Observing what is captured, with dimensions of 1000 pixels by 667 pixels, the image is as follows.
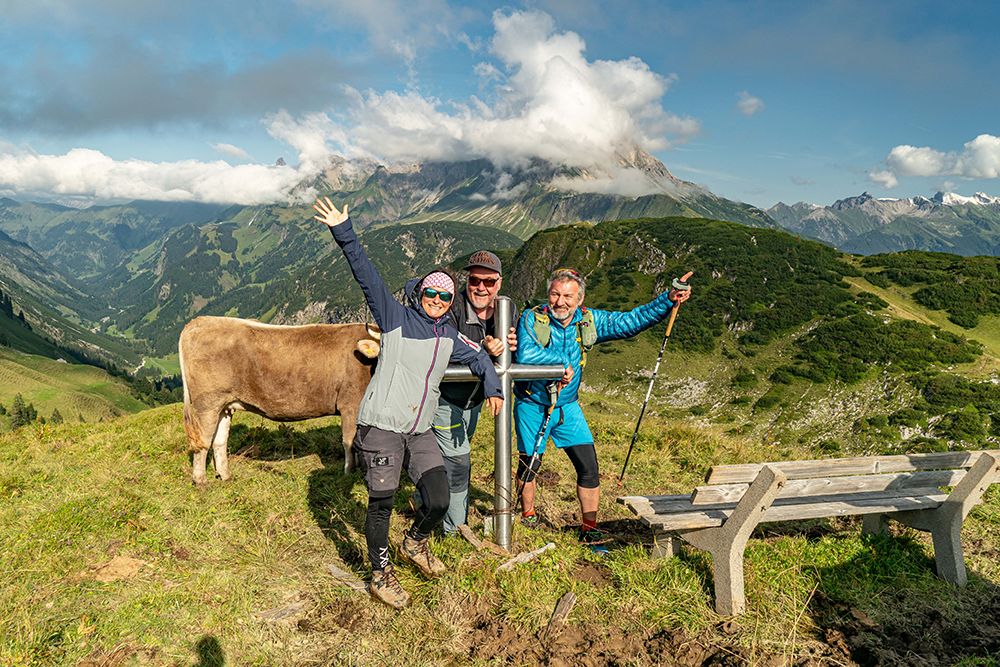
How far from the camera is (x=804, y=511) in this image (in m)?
4.23

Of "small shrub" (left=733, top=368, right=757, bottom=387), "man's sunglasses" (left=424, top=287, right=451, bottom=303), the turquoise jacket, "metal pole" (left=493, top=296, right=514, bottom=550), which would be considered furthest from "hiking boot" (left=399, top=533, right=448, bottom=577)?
"small shrub" (left=733, top=368, right=757, bottom=387)

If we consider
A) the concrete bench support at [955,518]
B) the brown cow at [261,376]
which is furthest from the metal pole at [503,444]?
the concrete bench support at [955,518]

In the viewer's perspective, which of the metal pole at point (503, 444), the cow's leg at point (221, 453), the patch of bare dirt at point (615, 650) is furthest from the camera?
the cow's leg at point (221, 453)

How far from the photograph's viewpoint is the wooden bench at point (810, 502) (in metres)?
4.00

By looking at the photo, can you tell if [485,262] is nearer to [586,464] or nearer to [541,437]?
[541,437]

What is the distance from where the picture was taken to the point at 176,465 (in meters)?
6.94

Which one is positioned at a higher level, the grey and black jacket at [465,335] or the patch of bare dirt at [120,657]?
the grey and black jacket at [465,335]

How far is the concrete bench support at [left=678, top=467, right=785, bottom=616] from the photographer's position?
3766mm

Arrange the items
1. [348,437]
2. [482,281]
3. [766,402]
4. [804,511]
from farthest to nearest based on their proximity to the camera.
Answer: [766,402], [348,437], [482,281], [804,511]

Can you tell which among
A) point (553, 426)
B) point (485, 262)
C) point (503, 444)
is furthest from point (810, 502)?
point (485, 262)

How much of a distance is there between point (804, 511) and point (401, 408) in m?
3.79

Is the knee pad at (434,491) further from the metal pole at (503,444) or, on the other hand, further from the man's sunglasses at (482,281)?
the man's sunglasses at (482,281)

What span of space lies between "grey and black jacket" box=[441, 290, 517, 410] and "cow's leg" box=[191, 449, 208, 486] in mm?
4053

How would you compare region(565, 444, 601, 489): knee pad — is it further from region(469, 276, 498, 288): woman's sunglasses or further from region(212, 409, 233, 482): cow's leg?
region(212, 409, 233, 482): cow's leg
